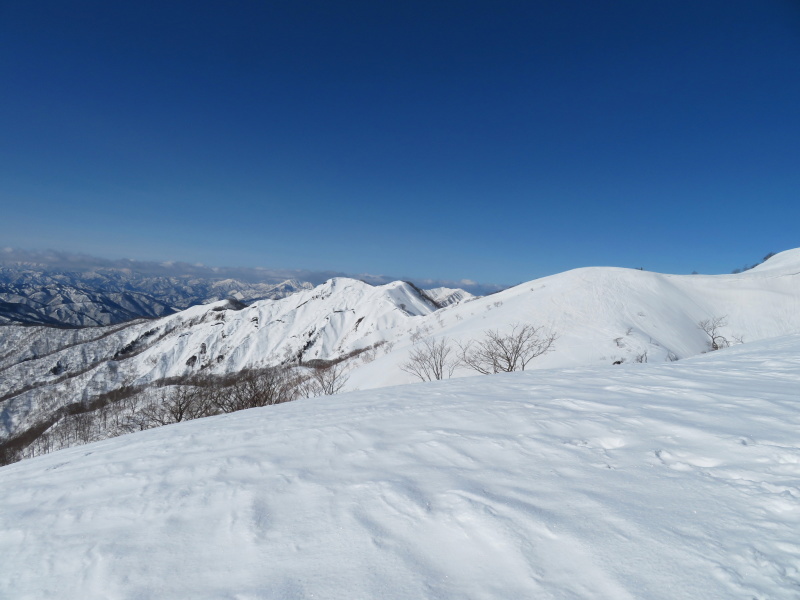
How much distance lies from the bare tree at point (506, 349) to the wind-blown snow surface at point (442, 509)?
16213mm

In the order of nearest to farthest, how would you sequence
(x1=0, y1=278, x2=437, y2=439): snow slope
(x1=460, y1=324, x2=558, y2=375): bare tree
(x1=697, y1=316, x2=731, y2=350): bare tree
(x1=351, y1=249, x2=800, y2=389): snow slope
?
(x1=460, y1=324, x2=558, y2=375): bare tree, (x1=351, y1=249, x2=800, y2=389): snow slope, (x1=697, y1=316, x2=731, y2=350): bare tree, (x1=0, y1=278, x2=437, y2=439): snow slope

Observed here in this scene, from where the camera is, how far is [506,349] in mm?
24016

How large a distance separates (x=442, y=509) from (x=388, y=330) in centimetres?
7043

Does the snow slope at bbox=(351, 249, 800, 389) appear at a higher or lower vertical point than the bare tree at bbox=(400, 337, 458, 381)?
higher

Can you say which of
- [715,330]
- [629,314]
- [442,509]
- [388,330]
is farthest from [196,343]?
[442,509]

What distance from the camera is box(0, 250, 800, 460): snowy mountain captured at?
29.1 meters

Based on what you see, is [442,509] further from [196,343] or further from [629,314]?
[196,343]

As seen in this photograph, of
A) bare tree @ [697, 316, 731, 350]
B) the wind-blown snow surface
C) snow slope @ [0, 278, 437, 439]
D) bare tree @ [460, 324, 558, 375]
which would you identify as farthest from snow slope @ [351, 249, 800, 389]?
snow slope @ [0, 278, 437, 439]

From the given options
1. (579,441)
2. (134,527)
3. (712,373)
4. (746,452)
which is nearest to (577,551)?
(579,441)

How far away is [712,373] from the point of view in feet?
26.8

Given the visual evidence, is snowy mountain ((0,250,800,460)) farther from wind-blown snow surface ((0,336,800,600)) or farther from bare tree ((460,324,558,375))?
wind-blown snow surface ((0,336,800,600))

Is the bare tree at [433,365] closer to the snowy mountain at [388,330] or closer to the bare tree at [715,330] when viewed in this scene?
the snowy mountain at [388,330]

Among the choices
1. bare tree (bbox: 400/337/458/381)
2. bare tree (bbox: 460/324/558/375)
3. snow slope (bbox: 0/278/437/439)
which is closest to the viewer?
bare tree (bbox: 460/324/558/375)

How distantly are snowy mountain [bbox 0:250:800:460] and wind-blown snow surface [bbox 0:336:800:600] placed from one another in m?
6.62
